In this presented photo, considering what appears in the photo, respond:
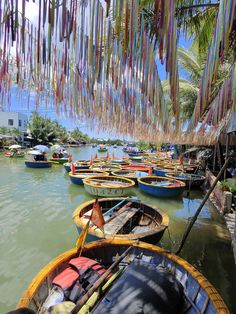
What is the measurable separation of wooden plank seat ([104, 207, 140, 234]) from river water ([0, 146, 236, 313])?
1.27 meters

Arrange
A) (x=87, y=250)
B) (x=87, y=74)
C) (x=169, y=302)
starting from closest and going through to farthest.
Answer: (x=87, y=74) → (x=169, y=302) → (x=87, y=250)

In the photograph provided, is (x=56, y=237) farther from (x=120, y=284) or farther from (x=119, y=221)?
(x=120, y=284)

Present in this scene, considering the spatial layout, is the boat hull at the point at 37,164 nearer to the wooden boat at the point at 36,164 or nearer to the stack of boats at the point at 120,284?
the wooden boat at the point at 36,164

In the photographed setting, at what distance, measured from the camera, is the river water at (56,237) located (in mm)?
4129

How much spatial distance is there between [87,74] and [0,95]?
88 cm

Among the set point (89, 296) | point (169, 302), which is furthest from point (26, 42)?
point (169, 302)

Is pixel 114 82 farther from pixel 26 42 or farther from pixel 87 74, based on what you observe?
pixel 26 42

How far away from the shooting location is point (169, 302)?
7.38 ft

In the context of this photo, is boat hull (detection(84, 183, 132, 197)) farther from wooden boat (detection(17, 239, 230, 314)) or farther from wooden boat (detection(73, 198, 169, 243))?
wooden boat (detection(17, 239, 230, 314))

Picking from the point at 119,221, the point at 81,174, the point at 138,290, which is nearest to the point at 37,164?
the point at 81,174

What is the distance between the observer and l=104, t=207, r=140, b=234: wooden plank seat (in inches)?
191

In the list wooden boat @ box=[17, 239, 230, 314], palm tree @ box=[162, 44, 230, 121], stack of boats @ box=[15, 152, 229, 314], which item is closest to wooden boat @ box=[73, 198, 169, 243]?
stack of boats @ box=[15, 152, 229, 314]

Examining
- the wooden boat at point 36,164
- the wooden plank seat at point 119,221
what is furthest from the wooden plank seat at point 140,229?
the wooden boat at point 36,164

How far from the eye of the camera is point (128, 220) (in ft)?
17.8
